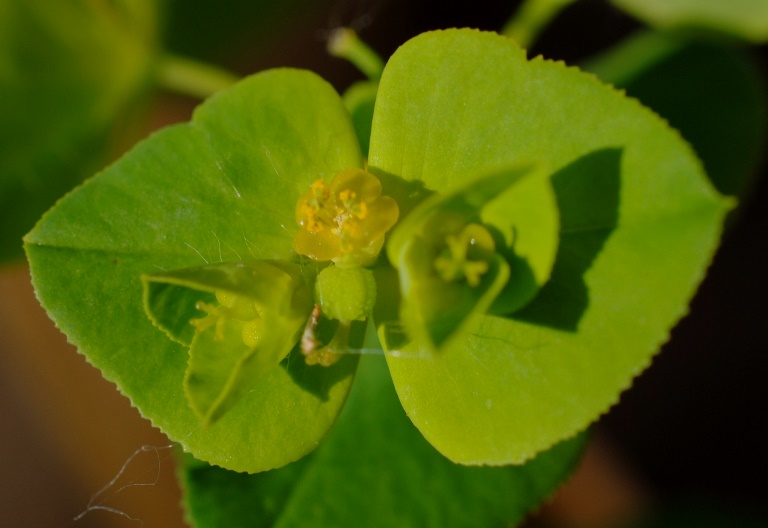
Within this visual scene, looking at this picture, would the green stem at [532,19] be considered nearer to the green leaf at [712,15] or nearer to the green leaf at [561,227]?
the green leaf at [712,15]

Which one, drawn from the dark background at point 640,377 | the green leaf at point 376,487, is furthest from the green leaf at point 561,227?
the dark background at point 640,377

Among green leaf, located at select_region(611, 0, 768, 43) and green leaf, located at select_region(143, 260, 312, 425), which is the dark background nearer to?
green leaf, located at select_region(611, 0, 768, 43)

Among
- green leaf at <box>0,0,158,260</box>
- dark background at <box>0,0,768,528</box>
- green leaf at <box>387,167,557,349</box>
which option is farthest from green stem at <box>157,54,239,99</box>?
green leaf at <box>387,167,557,349</box>

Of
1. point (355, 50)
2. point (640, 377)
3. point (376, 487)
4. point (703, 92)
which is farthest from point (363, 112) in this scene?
point (640, 377)

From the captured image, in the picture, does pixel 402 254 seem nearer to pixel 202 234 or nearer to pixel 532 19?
pixel 202 234

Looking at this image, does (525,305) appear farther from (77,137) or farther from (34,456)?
(34,456)

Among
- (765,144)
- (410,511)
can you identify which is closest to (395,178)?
(410,511)

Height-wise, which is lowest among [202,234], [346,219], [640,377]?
[640,377]

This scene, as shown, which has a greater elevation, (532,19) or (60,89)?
(532,19)
